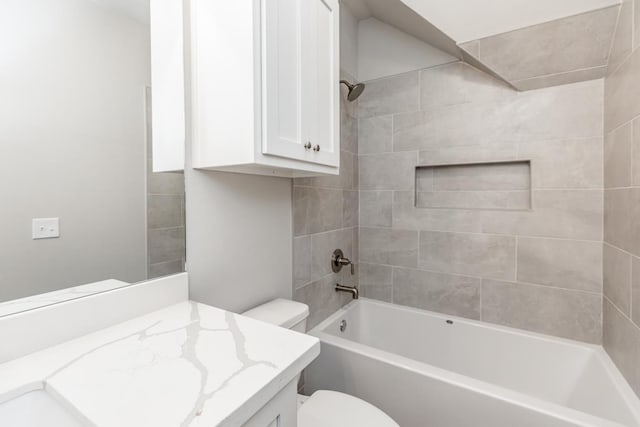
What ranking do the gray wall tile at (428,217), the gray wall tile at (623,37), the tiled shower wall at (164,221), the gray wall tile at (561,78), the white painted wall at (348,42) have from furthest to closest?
the white painted wall at (348,42) → the gray wall tile at (428,217) → the gray wall tile at (561,78) → the gray wall tile at (623,37) → the tiled shower wall at (164,221)

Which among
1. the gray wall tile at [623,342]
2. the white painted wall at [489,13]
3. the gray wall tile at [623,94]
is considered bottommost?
the gray wall tile at [623,342]

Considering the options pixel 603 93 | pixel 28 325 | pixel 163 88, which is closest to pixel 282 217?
pixel 163 88

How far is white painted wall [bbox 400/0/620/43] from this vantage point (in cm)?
138

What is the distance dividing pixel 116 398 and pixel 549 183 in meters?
2.07

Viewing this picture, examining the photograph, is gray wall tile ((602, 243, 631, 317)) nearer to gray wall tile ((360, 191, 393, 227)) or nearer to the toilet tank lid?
gray wall tile ((360, 191, 393, 227))

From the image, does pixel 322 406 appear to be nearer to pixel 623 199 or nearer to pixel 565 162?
pixel 623 199

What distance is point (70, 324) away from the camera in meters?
0.78

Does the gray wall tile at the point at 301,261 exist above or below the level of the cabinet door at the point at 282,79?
below

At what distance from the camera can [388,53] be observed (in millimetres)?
2104

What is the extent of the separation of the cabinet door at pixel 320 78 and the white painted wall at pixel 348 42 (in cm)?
80

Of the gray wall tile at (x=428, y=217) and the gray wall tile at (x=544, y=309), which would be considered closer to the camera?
the gray wall tile at (x=544, y=309)

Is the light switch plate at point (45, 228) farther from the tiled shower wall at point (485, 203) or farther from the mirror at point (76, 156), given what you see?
the tiled shower wall at point (485, 203)

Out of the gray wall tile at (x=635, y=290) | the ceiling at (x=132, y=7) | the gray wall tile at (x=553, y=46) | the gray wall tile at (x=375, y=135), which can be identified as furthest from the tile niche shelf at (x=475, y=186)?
the ceiling at (x=132, y=7)

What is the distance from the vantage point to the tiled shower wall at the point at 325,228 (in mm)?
1645
